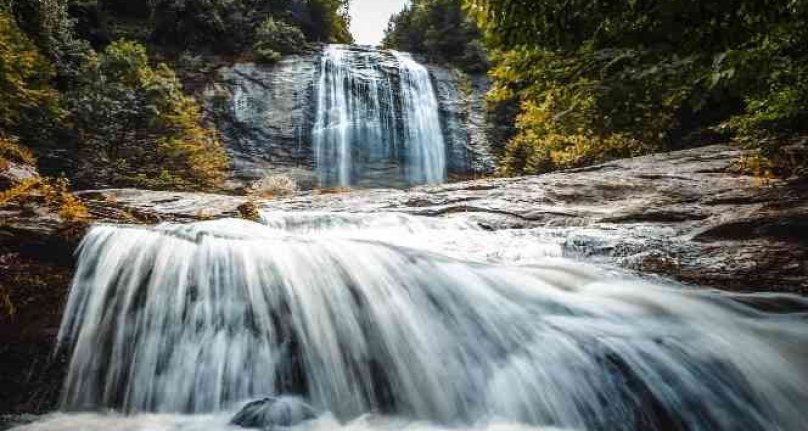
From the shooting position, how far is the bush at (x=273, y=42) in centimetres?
2083

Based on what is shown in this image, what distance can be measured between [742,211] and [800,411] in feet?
9.87

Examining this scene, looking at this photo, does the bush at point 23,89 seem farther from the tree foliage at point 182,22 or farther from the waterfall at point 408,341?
the tree foliage at point 182,22

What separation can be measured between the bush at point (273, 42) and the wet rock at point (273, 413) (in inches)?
781

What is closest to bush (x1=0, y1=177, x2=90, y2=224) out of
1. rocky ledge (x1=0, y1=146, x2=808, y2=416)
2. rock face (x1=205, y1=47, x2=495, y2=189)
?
rocky ledge (x1=0, y1=146, x2=808, y2=416)

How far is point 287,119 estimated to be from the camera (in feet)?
65.3

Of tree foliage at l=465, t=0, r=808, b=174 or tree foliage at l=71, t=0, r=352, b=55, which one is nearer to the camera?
tree foliage at l=465, t=0, r=808, b=174

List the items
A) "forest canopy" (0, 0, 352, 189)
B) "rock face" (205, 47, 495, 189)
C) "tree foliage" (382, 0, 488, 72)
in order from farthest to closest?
1. "tree foliage" (382, 0, 488, 72)
2. "rock face" (205, 47, 495, 189)
3. "forest canopy" (0, 0, 352, 189)

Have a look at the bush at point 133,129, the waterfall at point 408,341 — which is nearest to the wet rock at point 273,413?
the waterfall at point 408,341

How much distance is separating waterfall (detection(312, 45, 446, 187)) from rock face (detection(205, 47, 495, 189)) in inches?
12.8

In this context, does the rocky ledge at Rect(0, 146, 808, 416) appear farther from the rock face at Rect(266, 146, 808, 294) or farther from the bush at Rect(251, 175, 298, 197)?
the bush at Rect(251, 175, 298, 197)

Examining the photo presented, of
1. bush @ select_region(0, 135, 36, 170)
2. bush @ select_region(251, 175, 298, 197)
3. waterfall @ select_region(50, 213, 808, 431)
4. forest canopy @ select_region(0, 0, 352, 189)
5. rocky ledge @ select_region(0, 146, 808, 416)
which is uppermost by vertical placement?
forest canopy @ select_region(0, 0, 352, 189)

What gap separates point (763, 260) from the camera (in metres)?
4.20

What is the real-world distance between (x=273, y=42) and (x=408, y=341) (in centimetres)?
2028

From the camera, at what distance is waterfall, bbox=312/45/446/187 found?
2009cm
